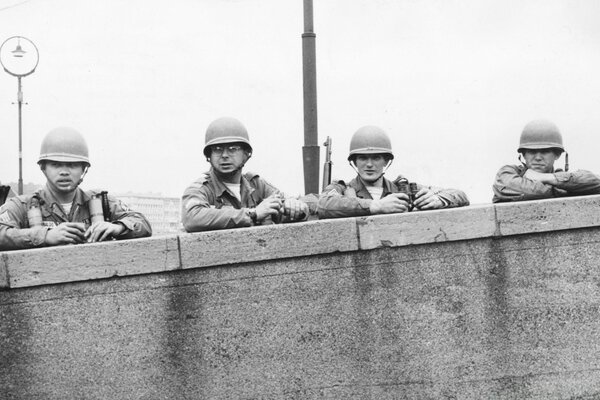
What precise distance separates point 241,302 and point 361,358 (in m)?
1.02

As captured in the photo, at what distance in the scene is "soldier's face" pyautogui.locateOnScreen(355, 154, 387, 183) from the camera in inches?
346

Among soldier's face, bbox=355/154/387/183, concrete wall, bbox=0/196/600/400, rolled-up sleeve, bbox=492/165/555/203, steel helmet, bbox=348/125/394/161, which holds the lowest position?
A: concrete wall, bbox=0/196/600/400

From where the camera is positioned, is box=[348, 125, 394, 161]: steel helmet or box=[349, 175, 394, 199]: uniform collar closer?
box=[349, 175, 394, 199]: uniform collar

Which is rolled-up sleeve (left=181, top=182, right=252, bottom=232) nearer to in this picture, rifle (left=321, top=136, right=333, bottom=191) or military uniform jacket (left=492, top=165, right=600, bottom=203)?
military uniform jacket (left=492, top=165, right=600, bottom=203)

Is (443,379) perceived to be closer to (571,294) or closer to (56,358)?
(571,294)

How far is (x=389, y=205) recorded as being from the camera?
25.0ft

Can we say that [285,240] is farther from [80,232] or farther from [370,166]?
[370,166]

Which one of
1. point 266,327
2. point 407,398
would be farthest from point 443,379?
point 266,327

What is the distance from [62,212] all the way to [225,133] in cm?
160

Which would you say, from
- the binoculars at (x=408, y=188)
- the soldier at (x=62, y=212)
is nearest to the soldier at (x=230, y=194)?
the soldier at (x=62, y=212)

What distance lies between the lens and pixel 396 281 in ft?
23.7

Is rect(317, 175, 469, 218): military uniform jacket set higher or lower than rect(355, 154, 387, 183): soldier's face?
lower

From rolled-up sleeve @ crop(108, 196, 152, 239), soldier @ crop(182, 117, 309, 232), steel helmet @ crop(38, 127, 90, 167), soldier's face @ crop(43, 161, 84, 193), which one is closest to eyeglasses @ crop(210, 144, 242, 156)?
soldier @ crop(182, 117, 309, 232)

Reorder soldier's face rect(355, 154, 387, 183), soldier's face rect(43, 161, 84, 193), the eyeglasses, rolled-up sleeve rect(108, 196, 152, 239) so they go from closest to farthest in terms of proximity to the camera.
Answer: rolled-up sleeve rect(108, 196, 152, 239) < soldier's face rect(43, 161, 84, 193) < the eyeglasses < soldier's face rect(355, 154, 387, 183)
